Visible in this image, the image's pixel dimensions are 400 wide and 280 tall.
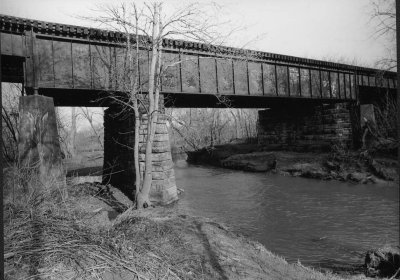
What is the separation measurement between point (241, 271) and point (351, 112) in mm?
22017

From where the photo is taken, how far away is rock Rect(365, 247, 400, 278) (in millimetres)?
6848

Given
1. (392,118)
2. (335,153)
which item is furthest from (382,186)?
(392,118)

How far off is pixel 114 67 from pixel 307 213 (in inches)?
391

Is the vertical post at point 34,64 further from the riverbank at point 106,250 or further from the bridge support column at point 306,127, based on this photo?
the bridge support column at point 306,127

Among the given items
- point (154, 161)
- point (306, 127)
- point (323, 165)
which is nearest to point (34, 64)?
point (154, 161)

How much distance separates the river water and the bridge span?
11.1ft

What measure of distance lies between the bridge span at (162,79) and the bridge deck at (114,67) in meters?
0.04

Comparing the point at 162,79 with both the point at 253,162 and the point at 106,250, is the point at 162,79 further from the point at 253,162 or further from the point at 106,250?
the point at 253,162

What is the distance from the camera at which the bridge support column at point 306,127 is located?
77.6 feet

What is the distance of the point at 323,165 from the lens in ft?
70.8

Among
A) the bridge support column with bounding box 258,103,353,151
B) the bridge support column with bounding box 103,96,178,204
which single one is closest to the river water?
the bridge support column with bounding box 103,96,178,204

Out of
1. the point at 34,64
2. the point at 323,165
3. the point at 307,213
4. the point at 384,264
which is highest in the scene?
the point at 34,64

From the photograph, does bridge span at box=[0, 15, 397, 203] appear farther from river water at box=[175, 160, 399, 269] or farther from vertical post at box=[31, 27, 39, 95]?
river water at box=[175, 160, 399, 269]

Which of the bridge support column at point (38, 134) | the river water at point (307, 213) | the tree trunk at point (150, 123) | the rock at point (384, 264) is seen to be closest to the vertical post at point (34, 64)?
the bridge support column at point (38, 134)
